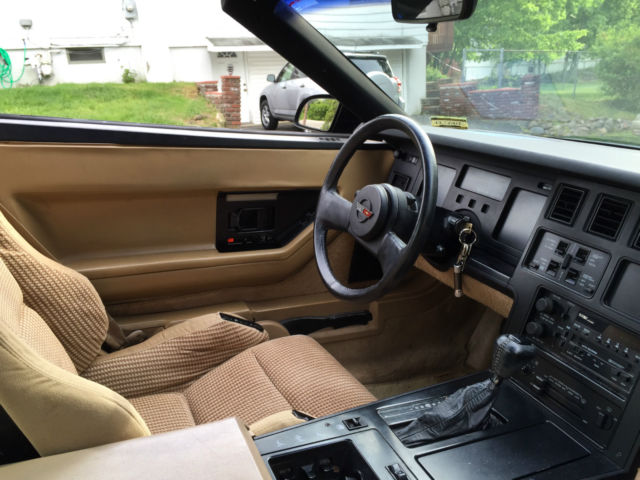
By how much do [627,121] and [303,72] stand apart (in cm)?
102

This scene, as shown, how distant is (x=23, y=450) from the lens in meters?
0.73

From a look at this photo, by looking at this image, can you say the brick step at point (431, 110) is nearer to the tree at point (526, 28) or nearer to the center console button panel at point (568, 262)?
the tree at point (526, 28)

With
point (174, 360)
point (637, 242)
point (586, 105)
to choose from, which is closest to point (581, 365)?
point (637, 242)

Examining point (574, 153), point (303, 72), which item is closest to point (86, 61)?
point (303, 72)

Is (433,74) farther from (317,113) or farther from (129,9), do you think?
(129,9)

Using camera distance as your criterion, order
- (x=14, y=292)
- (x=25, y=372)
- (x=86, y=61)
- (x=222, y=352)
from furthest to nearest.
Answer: (x=86, y=61), (x=222, y=352), (x=14, y=292), (x=25, y=372)

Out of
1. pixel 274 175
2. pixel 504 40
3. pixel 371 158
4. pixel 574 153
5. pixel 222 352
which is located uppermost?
pixel 504 40

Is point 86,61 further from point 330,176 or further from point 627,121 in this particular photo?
point 627,121

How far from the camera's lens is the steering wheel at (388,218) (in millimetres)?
1258

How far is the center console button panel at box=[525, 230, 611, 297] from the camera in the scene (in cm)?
125

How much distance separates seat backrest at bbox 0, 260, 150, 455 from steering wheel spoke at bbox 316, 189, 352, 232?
0.88 metres

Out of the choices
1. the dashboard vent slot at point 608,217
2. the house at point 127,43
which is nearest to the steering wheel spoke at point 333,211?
the dashboard vent slot at point 608,217

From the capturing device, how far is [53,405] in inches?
27.7

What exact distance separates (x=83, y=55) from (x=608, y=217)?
325 centimetres
